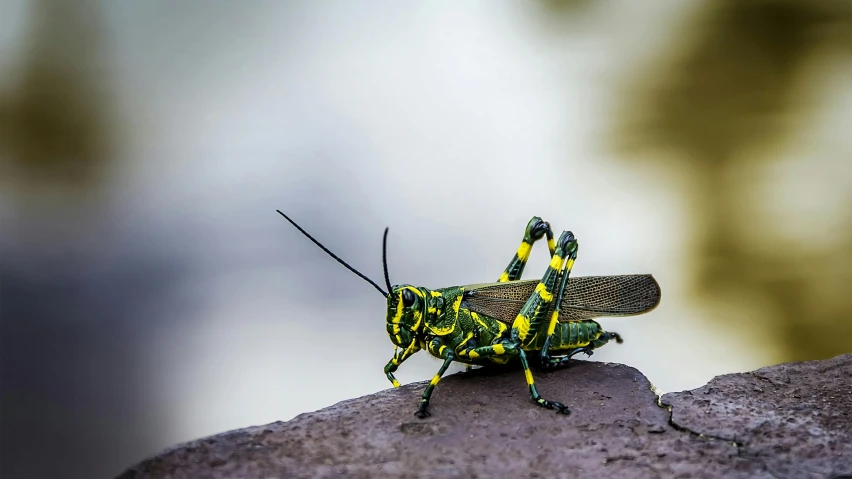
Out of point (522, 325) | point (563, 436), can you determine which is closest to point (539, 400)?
point (563, 436)

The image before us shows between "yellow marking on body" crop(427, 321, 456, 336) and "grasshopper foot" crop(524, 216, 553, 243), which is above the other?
"grasshopper foot" crop(524, 216, 553, 243)

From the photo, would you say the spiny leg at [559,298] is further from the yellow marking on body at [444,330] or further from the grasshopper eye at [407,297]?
the grasshopper eye at [407,297]

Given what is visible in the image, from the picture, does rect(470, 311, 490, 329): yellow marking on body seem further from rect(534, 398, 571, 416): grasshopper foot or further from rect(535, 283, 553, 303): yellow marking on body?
rect(534, 398, 571, 416): grasshopper foot

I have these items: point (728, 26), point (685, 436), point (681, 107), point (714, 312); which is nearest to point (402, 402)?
point (685, 436)

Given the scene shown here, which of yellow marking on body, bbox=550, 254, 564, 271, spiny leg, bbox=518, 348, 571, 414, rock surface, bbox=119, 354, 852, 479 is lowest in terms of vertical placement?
rock surface, bbox=119, 354, 852, 479

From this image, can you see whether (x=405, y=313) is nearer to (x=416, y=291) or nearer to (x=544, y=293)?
(x=416, y=291)

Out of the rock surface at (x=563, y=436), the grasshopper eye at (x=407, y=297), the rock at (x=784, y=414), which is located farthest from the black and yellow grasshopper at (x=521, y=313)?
the rock at (x=784, y=414)

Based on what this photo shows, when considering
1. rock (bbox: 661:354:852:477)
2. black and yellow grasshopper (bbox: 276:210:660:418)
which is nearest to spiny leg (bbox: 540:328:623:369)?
black and yellow grasshopper (bbox: 276:210:660:418)

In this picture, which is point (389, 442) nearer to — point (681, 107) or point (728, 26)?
point (681, 107)
